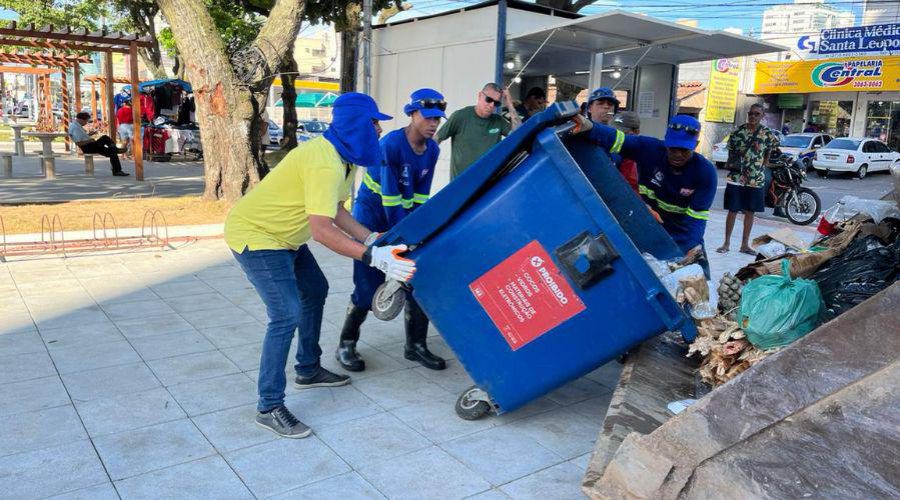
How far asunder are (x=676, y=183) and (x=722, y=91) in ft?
90.7

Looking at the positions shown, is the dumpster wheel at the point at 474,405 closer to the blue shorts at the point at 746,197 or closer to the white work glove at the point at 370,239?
the white work glove at the point at 370,239

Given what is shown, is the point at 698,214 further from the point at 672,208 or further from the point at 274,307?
the point at 274,307

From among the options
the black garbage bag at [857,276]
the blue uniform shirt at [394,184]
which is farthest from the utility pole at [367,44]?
the black garbage bag at [857,276]

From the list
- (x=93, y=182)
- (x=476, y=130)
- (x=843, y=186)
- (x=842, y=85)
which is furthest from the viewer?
(x=842, y=85)

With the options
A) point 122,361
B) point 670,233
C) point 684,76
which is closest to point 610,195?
point 670,233

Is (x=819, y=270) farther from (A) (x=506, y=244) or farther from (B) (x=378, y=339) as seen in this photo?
(B) (x=378, y=339)

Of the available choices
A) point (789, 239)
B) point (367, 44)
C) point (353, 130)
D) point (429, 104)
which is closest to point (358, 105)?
point (353, 130)

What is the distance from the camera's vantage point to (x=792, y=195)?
10641 mm

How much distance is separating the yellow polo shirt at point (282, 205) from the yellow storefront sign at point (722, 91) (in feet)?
92.8

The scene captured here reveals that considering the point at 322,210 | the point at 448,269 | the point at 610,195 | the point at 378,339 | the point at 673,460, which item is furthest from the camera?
the point at 378,339

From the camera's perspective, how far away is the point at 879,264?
9.57 feet

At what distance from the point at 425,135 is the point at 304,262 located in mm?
973

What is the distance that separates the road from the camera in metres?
15.4

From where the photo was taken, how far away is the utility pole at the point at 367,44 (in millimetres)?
9151
